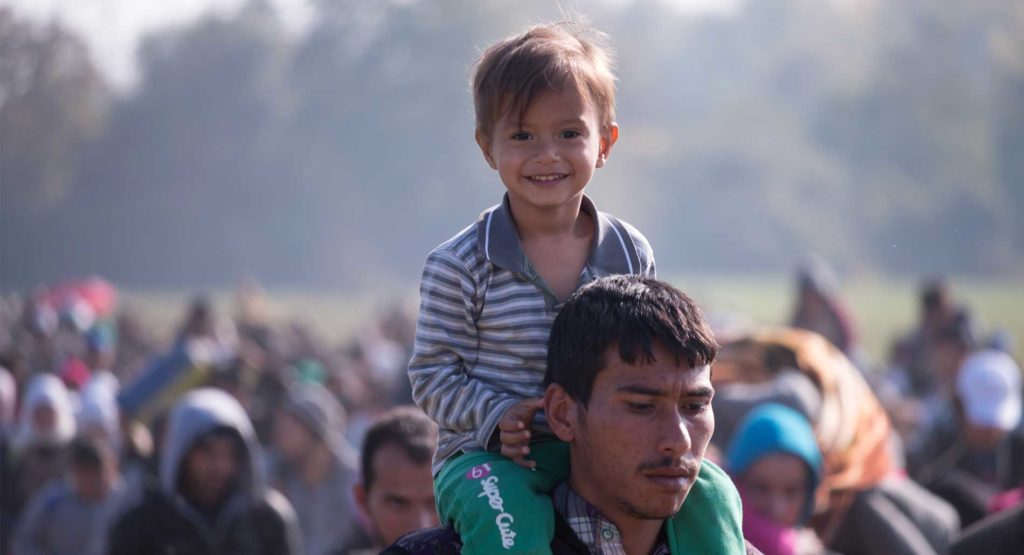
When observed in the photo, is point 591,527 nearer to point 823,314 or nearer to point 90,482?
point 90,482

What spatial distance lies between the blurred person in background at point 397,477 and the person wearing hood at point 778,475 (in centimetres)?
129

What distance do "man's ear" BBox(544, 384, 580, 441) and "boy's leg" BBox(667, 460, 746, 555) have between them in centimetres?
32

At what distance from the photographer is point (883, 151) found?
66.8 meters

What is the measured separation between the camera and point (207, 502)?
7.43 meters

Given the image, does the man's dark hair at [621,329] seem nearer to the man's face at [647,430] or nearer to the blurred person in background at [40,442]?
the man's face at [647,430]

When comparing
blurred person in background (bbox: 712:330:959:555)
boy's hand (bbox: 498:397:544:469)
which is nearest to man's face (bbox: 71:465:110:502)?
blurred person in background (bbox: 712:330:959:555)

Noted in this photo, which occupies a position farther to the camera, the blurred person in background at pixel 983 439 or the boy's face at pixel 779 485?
the blurred person in background at pixel 983 439

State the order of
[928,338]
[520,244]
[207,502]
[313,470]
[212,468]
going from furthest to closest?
[928,338], [313,470], [212,468], [207,502], [520,244]

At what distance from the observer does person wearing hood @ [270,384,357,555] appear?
403 inches

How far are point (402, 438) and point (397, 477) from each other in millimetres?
148

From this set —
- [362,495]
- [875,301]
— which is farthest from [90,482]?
[875,301]

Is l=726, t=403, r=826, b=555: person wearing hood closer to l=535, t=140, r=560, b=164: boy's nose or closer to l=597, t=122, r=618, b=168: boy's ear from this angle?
l=597, t=122, r=618, b=168: boy's ear

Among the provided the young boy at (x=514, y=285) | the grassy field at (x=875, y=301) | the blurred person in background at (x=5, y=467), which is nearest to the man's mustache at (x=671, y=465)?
the young boy at (x=514, y=285)

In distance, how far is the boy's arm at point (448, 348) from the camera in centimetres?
317
